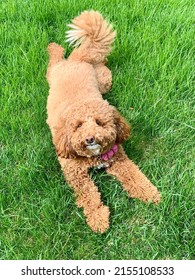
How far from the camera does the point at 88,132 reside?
2338mm

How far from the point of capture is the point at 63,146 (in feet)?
8.16

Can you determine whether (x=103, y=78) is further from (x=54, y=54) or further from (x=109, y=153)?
(x=109, y=153)

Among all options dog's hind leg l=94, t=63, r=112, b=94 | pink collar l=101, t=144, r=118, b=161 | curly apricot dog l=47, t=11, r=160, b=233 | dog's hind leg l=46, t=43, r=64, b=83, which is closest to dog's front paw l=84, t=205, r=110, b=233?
curly apricot dog l=47, t=11, r=160, b=233

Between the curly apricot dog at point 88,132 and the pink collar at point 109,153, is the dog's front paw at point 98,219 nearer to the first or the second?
the curly apricot dog at point 88,132

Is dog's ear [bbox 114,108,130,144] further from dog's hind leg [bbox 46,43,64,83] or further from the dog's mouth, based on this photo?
dog's hind leg [bbox 46,43,64,83]

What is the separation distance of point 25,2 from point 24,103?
113 centimetres

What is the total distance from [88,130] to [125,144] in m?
0.61

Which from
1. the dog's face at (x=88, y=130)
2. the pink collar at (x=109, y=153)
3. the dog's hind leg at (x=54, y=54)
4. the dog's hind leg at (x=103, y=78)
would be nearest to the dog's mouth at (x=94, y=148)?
the dog's face at (x=88, y=130)

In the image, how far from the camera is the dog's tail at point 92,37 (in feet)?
10.7

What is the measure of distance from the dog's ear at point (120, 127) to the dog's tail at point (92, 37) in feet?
2.78

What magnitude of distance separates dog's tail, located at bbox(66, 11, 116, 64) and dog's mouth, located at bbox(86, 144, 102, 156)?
38.5 inches

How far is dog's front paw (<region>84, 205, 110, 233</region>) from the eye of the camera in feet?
8.16

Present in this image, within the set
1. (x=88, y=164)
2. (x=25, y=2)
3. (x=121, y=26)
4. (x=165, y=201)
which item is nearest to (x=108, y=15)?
(x=121, y=26)

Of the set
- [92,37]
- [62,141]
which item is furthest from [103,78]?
[62,141]
